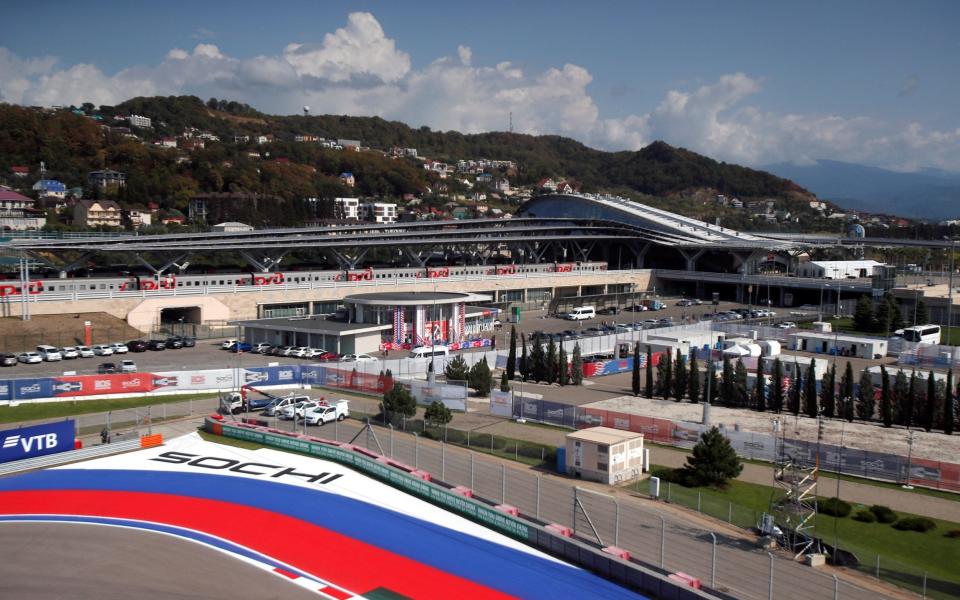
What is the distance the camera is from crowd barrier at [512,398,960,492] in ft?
63.0

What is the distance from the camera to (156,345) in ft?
119

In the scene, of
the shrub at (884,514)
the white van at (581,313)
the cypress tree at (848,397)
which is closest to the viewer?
the shrub at (884,514)

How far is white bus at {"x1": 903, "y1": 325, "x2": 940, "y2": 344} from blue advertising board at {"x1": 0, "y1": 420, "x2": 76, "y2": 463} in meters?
41.0

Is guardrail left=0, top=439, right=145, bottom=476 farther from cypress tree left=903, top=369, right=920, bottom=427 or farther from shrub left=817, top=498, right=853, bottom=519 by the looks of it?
cypress tree left=903, top=369, right=920, bottom=427

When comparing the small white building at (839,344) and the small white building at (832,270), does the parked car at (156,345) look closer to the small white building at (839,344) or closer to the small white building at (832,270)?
the small white building at (839,344)

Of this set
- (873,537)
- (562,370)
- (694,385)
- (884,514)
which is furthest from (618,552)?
(562,370)

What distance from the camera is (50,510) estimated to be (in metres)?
16.5

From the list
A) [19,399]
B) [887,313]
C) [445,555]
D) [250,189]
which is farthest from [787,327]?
[250,189]

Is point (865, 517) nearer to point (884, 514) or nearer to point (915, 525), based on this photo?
point (884, 514)

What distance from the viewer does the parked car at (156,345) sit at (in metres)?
36.3

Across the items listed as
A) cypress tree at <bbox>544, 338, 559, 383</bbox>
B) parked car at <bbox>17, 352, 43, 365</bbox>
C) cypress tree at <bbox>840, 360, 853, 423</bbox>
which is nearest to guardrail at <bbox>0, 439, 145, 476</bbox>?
parked car at <bbox>17, 352, 43, 365</bbox>

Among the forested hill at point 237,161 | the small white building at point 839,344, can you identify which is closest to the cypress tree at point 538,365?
the small white building at point 839,344

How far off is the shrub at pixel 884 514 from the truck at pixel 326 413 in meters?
14.8

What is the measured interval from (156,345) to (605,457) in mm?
25806
